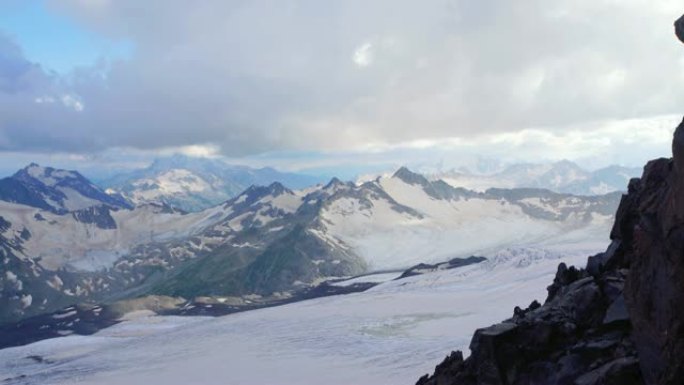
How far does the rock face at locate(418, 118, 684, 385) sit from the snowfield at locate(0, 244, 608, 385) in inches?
2167

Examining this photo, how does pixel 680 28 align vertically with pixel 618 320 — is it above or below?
above

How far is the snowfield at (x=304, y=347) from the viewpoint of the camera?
106688 mm

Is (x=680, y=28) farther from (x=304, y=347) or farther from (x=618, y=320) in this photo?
(x=304, y=347)

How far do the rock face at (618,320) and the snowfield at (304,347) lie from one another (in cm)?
5505

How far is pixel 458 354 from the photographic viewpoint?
4197 cm

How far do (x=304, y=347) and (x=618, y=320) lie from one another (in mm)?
106520

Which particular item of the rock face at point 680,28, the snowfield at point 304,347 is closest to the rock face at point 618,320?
the rock face at point 680,28

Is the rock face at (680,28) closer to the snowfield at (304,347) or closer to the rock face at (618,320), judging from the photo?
the rock face at (618,320)

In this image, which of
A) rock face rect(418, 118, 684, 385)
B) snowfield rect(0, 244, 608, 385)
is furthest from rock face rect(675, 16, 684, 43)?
snowfield rect(0, 244, 608, 385)

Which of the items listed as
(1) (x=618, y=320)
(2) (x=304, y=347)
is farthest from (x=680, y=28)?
(2) (x=304, y=347)

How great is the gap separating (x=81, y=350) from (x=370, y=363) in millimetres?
118630

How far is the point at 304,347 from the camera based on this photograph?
132 metres

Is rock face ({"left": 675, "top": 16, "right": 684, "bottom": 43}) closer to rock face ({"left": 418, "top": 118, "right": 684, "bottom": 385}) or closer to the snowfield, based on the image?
rock face ({"left": 418, "top": 118, "right": 684, "bottom": 385})

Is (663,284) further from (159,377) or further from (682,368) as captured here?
(159,377)
